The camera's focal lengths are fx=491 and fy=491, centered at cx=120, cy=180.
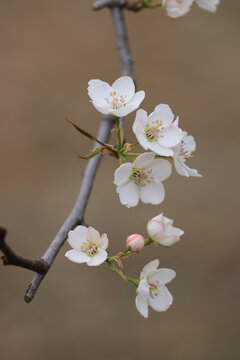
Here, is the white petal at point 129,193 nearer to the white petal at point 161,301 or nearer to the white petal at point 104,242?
the white petal at point 104,242

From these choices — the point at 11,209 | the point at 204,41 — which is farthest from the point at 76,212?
the point at 204,41

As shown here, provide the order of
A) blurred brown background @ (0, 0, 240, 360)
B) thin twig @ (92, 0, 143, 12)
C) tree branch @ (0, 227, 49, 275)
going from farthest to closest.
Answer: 1. blurred brown background @ (0, 0, 240, 360)
2. thin twig @ (92, 0, 143, 12)
3. tree branch @ (0, 227, 49, 275)

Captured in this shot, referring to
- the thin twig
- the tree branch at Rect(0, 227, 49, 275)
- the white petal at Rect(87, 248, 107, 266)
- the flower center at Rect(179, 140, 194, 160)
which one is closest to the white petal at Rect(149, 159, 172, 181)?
the flower center at Rect(179, 140, 194, 160)

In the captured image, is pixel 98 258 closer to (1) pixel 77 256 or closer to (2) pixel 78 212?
(1) pixel 77 256

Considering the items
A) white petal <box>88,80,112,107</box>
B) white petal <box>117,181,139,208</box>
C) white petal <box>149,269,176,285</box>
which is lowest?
white petal <box>149,269,176,285</box>

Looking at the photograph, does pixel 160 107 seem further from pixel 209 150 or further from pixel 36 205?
pixel 209 150

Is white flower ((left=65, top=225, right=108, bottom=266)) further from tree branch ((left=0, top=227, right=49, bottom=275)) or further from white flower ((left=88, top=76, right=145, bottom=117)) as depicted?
white flower ((left=88, top=76, right=145, bottom=117))
